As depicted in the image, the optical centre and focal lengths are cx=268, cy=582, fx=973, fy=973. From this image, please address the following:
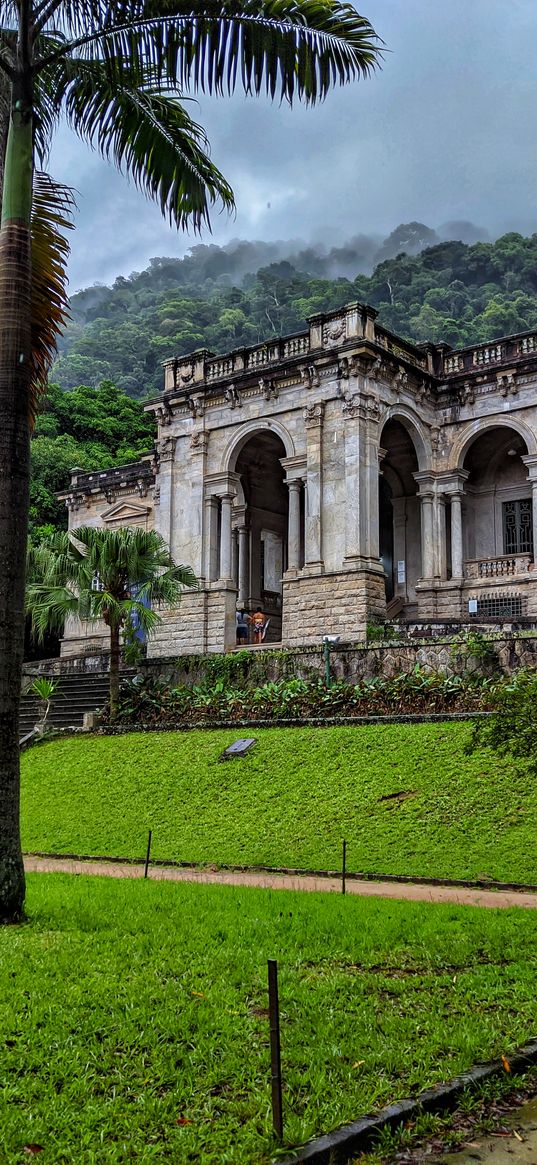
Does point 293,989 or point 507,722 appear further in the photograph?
point 507,722

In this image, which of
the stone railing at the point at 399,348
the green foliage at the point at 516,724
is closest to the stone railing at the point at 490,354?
the stone railing at the point at 399,348

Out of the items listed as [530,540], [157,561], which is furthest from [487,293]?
[157,561]

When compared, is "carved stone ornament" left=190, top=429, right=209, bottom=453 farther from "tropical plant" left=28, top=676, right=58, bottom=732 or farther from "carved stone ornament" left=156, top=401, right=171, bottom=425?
"tropical plant" left=28, top=676, right=58, bottom=732

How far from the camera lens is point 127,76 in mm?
9555

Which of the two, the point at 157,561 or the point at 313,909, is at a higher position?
the point at 157,561

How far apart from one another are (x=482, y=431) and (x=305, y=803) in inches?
643

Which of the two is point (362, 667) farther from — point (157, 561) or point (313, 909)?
point (313, 909)

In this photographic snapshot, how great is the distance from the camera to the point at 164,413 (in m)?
29.5

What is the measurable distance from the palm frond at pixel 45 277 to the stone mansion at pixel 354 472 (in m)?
14.9

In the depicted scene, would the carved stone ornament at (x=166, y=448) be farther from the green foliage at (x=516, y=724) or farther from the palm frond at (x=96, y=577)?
the green foliage at (x=516, y=724)

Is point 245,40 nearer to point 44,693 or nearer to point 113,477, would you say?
point 44,693

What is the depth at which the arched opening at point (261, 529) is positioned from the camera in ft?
104

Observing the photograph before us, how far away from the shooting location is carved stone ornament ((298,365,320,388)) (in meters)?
25.8

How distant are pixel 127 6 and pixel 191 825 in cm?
1033
